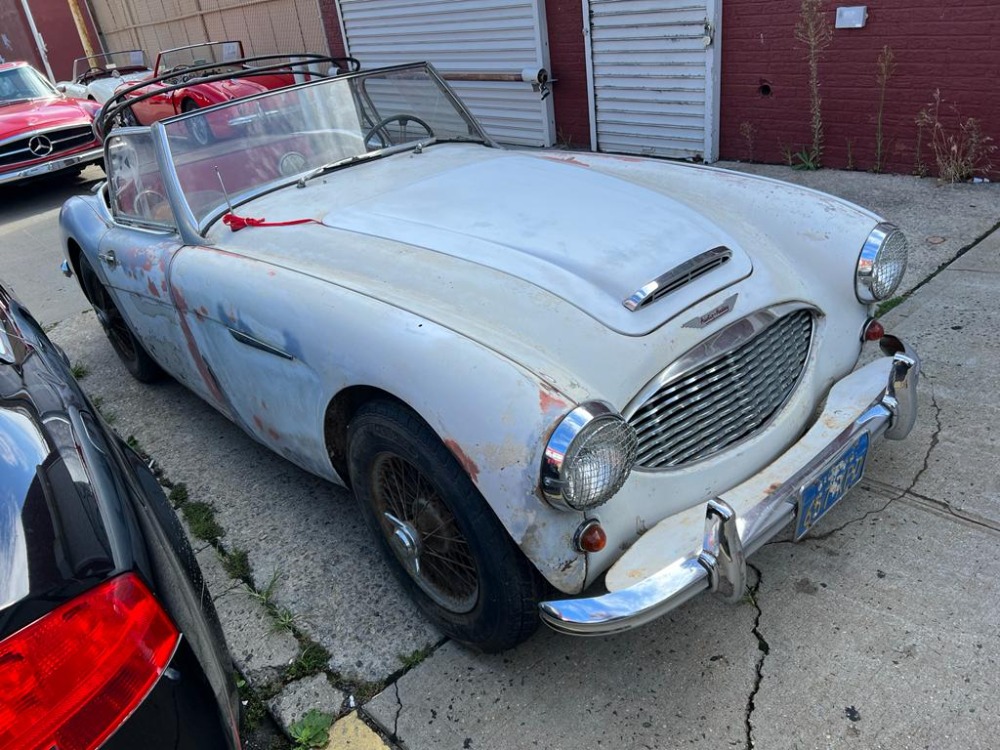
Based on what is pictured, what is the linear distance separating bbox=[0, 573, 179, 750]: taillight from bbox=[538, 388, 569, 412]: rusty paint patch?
87 cm

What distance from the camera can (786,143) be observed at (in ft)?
20.3

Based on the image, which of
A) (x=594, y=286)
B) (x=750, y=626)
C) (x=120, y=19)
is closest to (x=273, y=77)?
(x=594, y=286)

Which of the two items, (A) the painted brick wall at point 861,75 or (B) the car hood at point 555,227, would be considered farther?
(A) the painted brick wall at point 861,75

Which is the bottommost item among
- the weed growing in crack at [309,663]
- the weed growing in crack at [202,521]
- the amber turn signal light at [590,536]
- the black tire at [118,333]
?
the weed growing in crack at [202,521]

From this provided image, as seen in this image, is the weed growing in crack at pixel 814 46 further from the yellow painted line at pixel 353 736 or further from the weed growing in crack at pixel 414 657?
the yellow painted line at pixel 353 736

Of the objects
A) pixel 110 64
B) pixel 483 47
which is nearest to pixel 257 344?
pixel 483 47

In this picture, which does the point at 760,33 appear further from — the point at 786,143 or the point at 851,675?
the point at 851,675

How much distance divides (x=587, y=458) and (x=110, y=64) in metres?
14.6

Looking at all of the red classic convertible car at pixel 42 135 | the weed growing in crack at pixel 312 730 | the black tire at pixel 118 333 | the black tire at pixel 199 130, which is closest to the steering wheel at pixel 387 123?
the black tire at pixel 199 130

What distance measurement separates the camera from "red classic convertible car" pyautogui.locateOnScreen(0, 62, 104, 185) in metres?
8.69

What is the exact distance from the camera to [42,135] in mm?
8781

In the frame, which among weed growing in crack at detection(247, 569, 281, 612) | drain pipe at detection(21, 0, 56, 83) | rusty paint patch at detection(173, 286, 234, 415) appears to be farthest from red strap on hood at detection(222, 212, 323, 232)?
drain pipe at detection(21, 0, 56, 83)

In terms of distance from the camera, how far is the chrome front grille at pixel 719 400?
2002 millimetres

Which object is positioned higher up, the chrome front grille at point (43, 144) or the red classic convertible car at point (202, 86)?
the red classic convertible car at point (202, 86)
